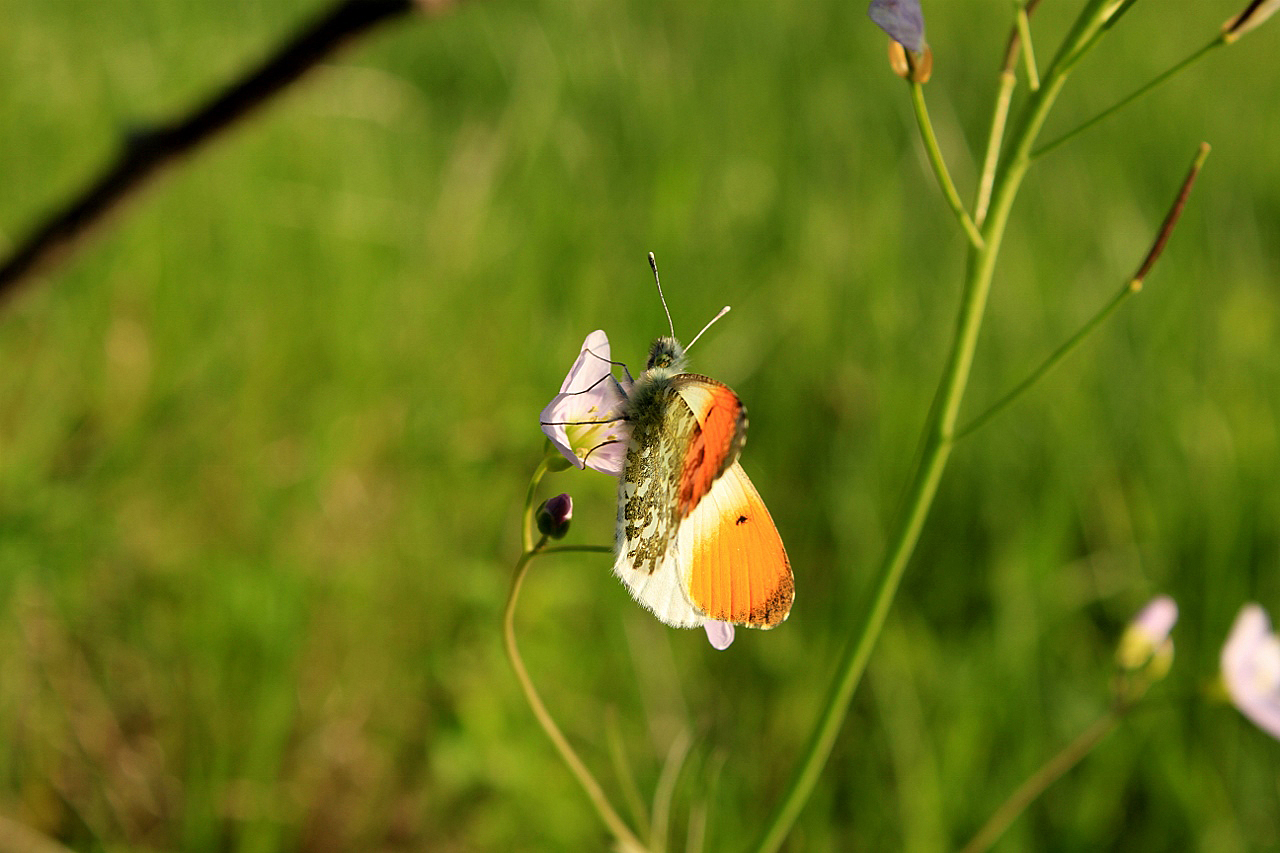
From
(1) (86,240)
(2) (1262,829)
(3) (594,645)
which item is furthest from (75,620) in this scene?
(2) (1262,829)

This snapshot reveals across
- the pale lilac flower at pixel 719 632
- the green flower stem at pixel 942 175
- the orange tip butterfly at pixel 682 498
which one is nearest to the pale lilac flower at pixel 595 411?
the orange tip butterfly at pixel 682 498

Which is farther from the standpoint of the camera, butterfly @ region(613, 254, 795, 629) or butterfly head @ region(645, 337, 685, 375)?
butterfly head @ region(645, 337, 685, 375)

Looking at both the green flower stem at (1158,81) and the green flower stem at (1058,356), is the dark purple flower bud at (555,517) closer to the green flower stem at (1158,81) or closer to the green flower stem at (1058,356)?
the green flower stem at (1058,356)

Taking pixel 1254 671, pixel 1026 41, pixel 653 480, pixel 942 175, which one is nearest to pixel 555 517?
pixel 653 480

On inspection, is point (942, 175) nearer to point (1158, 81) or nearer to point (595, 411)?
point (1158, 81)

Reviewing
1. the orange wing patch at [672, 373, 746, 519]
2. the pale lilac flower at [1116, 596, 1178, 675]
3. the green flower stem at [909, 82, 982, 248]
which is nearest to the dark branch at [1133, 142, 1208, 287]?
the green flower stem at [909, 82, 982, 248]

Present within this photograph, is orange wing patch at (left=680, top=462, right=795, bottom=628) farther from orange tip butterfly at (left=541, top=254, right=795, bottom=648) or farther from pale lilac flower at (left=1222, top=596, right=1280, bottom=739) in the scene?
pale lilac flower at (left=1222, top=596, right=1280, bottom=739)
